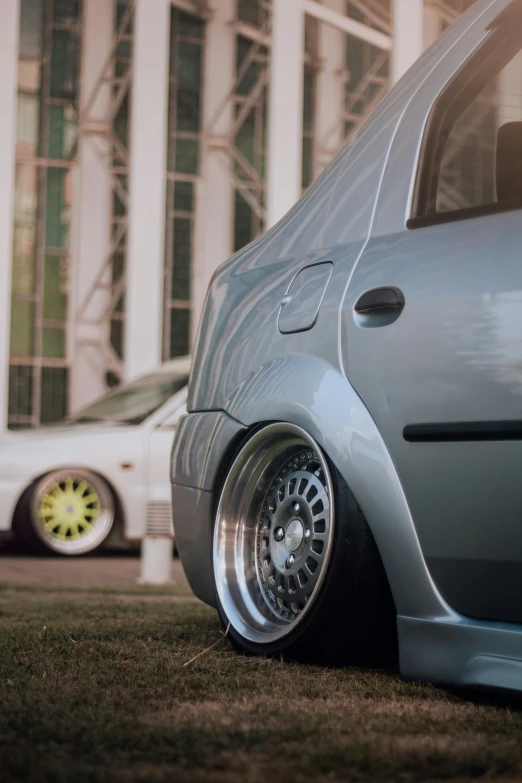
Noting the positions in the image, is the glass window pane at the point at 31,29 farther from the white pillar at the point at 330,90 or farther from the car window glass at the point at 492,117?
the car window glass at the point at 492,117

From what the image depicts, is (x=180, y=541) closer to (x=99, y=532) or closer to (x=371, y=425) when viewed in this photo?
(x=371, y=425)

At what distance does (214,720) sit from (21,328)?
1417 cm

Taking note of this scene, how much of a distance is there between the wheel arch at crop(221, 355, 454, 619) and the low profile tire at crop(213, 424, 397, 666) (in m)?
0.06

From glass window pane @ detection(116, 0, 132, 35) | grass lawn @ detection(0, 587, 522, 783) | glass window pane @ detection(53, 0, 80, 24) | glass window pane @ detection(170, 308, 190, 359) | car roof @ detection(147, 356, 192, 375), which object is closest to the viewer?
grass lawn @ detection(0, 587, 522, 783)

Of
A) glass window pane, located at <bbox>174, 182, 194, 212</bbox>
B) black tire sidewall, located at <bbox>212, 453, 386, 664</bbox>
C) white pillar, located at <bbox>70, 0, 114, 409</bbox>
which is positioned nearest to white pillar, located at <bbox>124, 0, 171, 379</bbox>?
white pillar, located at <bbox>70, 0, 114, 409</bbox>

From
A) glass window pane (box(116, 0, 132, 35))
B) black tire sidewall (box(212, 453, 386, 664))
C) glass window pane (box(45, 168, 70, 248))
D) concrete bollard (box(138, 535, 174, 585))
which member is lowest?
concrete bollard (box(138, 535, 174, 585))

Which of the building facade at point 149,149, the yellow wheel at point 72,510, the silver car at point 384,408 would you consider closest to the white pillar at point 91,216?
the building facade at point 149,149

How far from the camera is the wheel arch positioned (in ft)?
10.4

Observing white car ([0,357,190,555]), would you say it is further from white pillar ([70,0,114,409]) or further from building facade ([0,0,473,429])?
white pillar ([70,0,114,409])

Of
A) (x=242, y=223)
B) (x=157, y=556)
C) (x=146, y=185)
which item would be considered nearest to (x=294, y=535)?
(x=157, y=556)

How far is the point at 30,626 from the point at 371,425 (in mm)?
1647

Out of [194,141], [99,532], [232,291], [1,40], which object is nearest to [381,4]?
[194,141]

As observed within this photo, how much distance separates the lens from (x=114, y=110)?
16953 mm

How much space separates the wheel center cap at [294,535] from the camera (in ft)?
11.8
